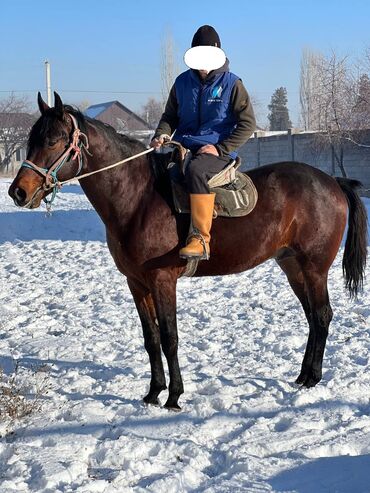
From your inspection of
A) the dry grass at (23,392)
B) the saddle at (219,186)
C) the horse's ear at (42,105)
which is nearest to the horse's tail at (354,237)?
the saddle at (219,186)

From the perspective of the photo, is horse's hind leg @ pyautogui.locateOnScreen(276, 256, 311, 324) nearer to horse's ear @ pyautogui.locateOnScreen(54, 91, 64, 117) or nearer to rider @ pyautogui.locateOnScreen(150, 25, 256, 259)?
rider @ pyautogui.locateOnScreen(150, 25, 256, 259)

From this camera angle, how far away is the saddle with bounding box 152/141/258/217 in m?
4.60

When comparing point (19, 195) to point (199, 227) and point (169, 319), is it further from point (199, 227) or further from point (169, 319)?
point (169, 319)

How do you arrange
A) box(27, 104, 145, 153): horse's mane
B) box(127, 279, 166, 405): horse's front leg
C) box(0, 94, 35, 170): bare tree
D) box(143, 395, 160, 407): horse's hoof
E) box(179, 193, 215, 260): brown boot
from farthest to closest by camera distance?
box(0, 94, 35, 170): bare tree
box(127, 279, 166, 405): horse's front leg
box(143, 395, 160, 407): horse's hoof
box(179, 193, 215, 260): brown boot
box(27, 104, 145, 153): horse's mane

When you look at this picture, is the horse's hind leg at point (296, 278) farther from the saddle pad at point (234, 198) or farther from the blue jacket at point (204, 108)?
the blue jacket at point (204, 108)

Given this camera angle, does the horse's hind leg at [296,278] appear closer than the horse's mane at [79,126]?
No

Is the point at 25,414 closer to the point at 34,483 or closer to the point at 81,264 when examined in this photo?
the point at 34,483

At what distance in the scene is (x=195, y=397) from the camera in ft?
15.8

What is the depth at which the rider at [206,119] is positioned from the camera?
448 cm

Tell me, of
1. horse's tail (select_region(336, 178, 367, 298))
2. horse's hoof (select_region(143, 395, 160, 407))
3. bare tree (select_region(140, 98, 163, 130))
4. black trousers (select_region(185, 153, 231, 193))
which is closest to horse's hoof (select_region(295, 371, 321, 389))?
horse's tail (select_region(336, 178, 367, 298))

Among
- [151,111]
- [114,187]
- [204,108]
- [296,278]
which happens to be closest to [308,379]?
[296,278]

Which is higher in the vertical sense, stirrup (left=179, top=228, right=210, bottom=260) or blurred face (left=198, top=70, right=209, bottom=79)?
blurred face (left=198, top=70, right=209, bottom=79)

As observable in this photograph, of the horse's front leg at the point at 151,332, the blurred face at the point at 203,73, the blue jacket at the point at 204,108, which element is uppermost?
the blurred face at the point at 203,73

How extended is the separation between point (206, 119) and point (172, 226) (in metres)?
0.84
